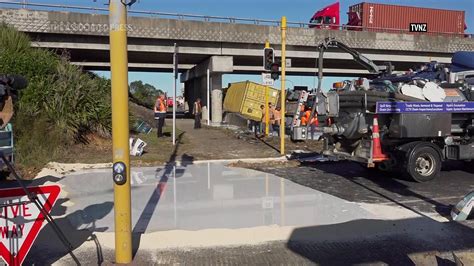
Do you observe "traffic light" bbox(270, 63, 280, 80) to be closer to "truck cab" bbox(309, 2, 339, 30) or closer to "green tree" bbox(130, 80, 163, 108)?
"truck cab" bbox(309, 2, 339, 30)

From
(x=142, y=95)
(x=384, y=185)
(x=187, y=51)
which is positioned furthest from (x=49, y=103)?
(x=142, y=95)

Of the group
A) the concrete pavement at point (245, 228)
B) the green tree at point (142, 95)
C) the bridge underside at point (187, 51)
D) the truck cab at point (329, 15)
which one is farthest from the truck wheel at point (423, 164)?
the green tree at point (142, 95)

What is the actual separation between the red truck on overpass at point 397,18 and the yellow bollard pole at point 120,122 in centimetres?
3395

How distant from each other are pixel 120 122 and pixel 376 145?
19.6 feet

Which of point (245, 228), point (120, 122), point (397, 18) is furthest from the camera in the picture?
point (397, 18)

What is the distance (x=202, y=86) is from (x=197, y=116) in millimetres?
11310

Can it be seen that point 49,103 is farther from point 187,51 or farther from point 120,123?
point 187,51

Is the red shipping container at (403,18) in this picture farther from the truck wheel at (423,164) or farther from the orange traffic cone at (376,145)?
the orange traffic cone at (376,145)

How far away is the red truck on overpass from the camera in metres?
38.2

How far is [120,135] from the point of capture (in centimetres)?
484

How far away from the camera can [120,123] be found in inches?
190

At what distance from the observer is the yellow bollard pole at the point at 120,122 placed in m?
4.72

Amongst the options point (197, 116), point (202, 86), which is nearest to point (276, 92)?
point (197, 116)

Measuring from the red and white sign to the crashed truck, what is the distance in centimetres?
655
